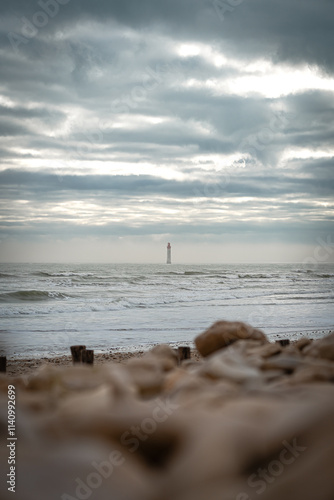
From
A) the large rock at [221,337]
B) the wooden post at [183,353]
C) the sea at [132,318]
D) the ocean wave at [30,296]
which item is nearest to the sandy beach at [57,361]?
the sea at [132,318]

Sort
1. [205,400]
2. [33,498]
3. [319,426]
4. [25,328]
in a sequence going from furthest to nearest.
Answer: [25,328]
[205,400]
[319,426]
[33,498]

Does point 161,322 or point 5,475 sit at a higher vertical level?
point 5,475

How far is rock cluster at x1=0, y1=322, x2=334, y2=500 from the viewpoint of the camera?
2.09 meters

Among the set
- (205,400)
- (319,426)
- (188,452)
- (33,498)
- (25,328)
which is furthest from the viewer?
(25,328)

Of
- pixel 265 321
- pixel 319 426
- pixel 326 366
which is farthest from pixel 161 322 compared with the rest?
pixel 319 426

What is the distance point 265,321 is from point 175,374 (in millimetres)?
13291

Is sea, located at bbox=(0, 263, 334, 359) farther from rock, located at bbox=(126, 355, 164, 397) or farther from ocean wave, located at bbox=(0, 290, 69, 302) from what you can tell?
rock, located at bbox=(126, 355, 164, 397)

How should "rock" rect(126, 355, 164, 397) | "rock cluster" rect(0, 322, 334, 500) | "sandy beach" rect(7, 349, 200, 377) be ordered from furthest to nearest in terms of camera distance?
"sandy beach" rect(7, 349, 200, 377) < "rock" rect(126, 355, 164, 397) < "rock cluster" rect(0, 322, 334, 500)

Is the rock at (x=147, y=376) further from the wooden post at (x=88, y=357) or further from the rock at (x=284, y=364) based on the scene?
the wooden post at (x=88, y=357)

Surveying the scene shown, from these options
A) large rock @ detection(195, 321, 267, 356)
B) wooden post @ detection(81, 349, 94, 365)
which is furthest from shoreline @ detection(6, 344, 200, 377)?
large rock @ detection(195, 321, 267, 356)

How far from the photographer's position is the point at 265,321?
52.7 feet

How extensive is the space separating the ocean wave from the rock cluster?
2159 cm

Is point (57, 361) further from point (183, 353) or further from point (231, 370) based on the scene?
point (231, 370)

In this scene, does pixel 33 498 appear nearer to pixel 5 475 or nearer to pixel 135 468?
pixel 5 475
